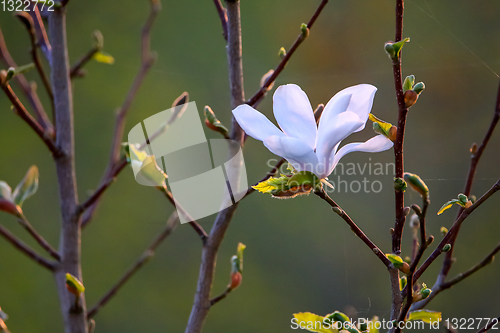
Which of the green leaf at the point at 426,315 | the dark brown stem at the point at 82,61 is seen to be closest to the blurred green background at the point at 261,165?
the dark brown stem at the point at 82,61

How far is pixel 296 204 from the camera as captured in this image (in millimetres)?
1443

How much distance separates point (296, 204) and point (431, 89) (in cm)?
58

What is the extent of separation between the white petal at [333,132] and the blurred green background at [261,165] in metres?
1.06

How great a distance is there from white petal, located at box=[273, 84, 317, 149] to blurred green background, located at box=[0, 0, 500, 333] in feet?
3.47

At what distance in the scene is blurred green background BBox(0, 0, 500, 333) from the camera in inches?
52.1

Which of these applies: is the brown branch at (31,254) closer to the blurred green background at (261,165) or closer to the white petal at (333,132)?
the white petal at (333,132)

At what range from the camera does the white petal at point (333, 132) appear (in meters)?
0.23

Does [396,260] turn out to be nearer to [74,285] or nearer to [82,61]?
[74,285]

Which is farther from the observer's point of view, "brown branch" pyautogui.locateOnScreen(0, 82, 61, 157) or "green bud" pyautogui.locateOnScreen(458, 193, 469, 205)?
"brown branch" pyautogui.locateOnScreen(0, 82, 61, 157)

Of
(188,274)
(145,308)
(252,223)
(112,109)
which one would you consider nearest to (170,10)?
(112,109)

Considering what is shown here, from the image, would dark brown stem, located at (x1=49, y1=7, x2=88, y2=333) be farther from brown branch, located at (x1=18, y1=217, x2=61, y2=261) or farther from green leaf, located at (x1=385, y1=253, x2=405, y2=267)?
green leaf, located at (x1=385, y1=253, x2=405, y2=267)

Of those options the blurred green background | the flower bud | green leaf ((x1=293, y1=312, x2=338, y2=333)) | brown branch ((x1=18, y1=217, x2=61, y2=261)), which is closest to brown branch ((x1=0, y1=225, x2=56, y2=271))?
brown branch ((x1=18, y1=217, x2=61, y2=261))

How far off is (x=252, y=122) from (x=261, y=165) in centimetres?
119

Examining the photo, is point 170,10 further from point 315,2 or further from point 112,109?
point 315,2
